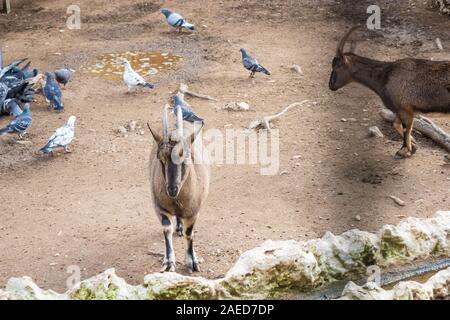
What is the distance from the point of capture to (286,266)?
18.8ft

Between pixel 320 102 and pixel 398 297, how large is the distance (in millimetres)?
4496

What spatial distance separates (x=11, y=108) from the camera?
369 inches

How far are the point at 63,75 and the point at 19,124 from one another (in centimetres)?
136

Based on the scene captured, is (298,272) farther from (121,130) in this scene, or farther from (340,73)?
(340,73)

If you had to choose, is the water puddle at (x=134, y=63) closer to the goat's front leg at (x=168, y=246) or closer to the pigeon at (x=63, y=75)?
the pigeon at (x=63, y=75)

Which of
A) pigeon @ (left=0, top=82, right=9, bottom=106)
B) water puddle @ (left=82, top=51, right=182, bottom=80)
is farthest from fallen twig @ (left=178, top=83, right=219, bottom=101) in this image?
pigeon @ (left=0, top=82, right=9, bottom=106)

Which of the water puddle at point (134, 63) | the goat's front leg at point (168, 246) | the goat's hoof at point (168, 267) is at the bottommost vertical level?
the water puddle at point (134, 63)

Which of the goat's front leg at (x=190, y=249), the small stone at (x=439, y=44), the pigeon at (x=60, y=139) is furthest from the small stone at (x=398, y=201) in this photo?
the small stone at (x=439, y=44)

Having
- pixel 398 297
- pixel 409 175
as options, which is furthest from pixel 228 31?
pixel 398 297

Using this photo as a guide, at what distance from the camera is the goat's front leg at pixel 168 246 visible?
6.29 meters

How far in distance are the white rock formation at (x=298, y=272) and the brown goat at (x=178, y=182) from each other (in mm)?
692

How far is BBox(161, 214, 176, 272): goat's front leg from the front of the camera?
247 inches

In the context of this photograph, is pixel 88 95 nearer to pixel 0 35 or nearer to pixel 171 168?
pixel 0 35

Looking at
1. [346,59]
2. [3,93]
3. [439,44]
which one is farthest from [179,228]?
[439,44]
